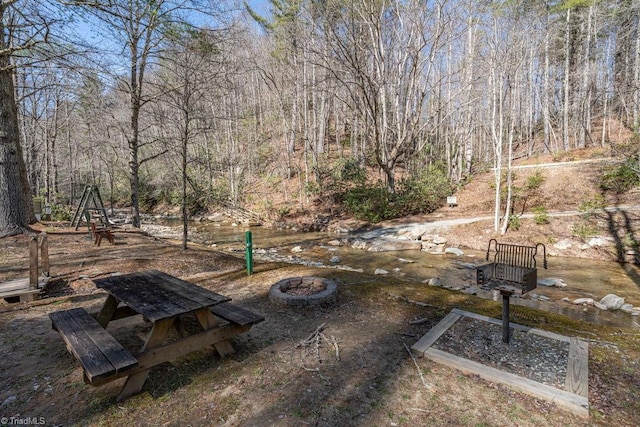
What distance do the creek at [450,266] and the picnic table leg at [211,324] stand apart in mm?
4913

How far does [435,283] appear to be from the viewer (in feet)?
21.7

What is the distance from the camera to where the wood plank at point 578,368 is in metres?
2.46

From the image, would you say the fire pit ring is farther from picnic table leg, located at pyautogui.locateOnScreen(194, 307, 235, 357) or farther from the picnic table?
picnic table leg, located at pyautogui.locateOnScreen(194, 307, 235, 357)

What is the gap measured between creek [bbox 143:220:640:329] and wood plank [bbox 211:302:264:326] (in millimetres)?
4719

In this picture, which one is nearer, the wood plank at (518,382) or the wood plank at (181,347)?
the wood plank at (518,382)

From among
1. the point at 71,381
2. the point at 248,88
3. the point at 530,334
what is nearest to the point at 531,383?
the point at 530,334

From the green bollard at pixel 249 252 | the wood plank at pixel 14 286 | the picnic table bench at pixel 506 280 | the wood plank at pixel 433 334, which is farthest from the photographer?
the green bollard at pixel 249 252

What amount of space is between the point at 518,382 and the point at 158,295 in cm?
334

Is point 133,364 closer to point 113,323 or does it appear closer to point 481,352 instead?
point 113,323

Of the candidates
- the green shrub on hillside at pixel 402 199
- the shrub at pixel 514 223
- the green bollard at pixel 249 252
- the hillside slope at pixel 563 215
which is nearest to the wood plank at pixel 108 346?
the green bollard at pixel 249 252

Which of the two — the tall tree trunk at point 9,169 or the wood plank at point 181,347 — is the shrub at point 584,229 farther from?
the tall tree trunk at point 9,169

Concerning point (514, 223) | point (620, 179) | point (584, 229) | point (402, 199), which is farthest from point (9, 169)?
point (620, 179)

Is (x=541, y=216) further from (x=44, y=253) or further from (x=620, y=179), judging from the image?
(x=44, y=253)

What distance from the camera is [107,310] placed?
3418 millimetres
